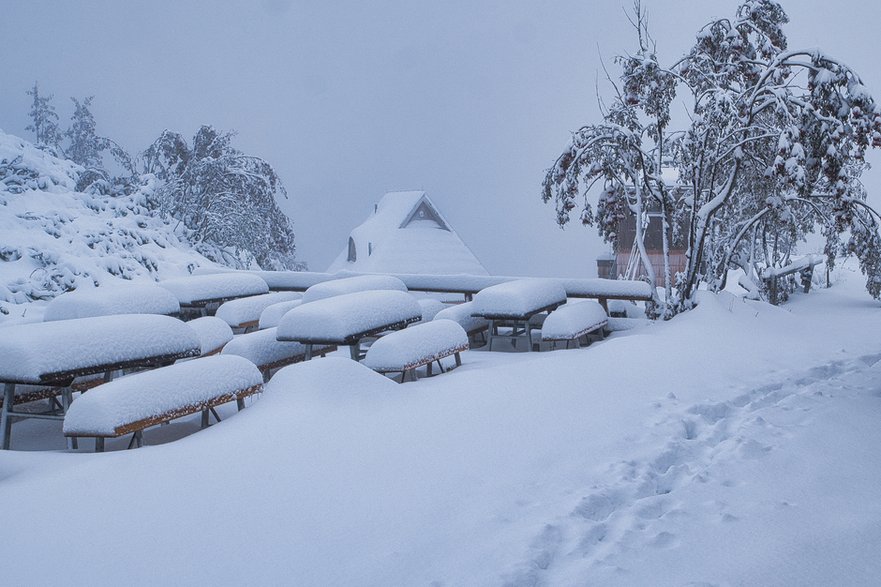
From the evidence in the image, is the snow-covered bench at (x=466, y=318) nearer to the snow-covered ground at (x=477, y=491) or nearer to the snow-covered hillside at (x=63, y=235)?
the snow-covered ground at (x=477, y=491)

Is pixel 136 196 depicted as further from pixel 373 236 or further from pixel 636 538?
pixel 636 538

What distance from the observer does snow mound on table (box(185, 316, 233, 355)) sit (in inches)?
345

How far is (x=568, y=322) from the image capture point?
10.3 m

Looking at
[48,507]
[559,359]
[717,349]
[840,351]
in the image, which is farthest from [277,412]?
[840,351]

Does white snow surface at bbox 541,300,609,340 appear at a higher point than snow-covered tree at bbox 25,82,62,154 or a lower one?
lower

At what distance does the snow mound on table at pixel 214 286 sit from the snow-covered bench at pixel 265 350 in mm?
3098

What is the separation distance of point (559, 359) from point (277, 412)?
3.95 meters

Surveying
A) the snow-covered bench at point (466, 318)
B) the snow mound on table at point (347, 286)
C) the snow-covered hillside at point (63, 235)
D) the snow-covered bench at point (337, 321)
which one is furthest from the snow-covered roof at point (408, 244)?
the snow-covered bench at point (337, 321)

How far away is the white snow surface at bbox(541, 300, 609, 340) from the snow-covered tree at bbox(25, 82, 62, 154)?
1909 inches

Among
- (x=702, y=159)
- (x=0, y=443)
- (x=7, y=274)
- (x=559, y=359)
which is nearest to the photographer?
(x=0, y=443)

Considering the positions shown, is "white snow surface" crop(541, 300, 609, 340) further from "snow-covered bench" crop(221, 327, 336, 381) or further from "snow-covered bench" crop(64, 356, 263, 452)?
"snow-covered bench" crop(64, 356, 263, 452)

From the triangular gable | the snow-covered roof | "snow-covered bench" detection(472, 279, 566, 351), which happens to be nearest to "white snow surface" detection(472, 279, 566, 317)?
"snow-covered bench" detection(472, 279, 566, 351)

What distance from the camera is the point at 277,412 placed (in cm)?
551

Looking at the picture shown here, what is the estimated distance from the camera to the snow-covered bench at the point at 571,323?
10.2 meters
